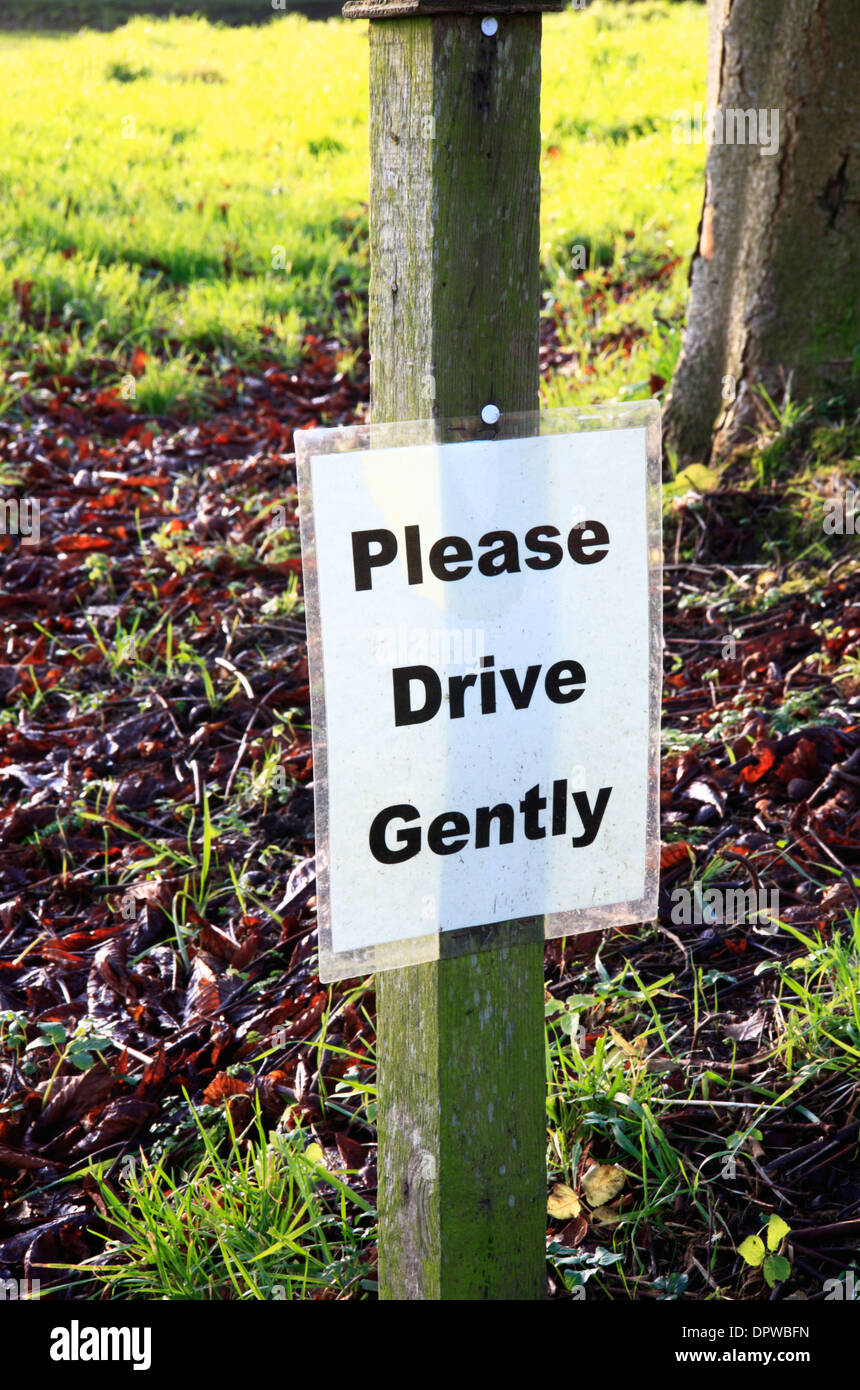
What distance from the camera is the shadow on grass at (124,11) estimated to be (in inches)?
707

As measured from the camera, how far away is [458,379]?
1.37m

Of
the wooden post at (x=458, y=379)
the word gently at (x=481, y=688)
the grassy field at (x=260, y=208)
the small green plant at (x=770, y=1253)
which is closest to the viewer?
the wooden post at (x=458, y=379)

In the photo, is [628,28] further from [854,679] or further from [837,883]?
[837,883]

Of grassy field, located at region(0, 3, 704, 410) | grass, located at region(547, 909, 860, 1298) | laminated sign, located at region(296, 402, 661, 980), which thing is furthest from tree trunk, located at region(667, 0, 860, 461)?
laminated sign, located at region(296, 402, 661, 980)

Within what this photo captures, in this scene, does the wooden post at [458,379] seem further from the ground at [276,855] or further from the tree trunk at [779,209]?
the tree trunk at [779,209]

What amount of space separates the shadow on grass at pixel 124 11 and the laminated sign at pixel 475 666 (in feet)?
62.0

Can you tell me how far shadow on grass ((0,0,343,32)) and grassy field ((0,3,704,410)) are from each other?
240 inches

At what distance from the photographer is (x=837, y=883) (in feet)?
7.88

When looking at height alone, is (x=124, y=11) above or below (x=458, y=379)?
above

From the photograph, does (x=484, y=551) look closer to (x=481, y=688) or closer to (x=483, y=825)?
(x=481, y=688)

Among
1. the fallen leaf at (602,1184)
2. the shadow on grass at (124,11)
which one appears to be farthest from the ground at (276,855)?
the shadow on grass at (124,11)

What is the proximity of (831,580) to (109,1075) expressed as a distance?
2418 mm

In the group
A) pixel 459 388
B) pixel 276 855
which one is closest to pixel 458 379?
pixel 459 388

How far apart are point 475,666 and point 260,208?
778 cm
